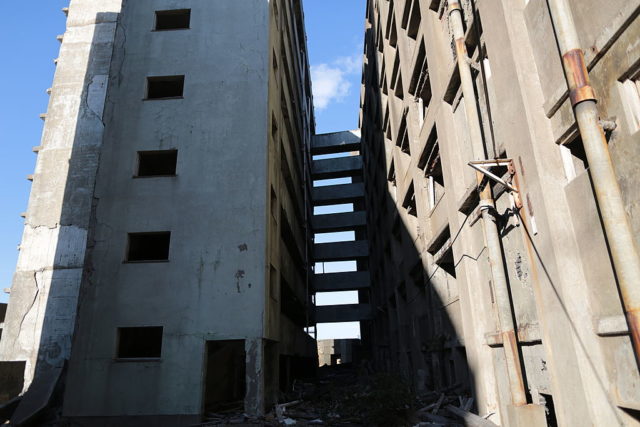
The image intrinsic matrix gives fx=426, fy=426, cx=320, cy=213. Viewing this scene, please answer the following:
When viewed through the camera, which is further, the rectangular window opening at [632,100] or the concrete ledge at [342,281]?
the concrete ledge at [342,281]

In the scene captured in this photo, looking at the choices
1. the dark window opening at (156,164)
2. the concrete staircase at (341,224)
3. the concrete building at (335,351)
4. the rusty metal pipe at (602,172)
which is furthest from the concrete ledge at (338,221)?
the rusty metal pipe at (602,172)

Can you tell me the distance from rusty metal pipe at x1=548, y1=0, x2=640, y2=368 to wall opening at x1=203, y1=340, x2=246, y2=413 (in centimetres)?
1244

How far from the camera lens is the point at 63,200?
55.5 ft

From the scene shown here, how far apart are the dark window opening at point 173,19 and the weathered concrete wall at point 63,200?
11.2 ft

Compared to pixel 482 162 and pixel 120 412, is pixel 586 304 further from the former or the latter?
pixel 120 412

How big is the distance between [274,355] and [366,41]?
25225 millimetres

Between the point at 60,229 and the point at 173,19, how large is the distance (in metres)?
9.35

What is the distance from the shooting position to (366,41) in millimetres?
31875

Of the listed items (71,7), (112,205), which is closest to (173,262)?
(112,205)

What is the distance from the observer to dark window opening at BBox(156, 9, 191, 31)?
53.8ft

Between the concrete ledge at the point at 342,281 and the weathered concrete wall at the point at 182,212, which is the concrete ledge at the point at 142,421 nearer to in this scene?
the weathered concrete wall at the point at 182,212

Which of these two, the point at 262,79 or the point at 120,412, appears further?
the point at 262,79

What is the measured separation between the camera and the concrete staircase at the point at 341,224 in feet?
115

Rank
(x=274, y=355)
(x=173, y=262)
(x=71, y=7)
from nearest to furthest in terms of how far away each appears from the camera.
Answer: (x=173, y=262) → (x=274, y=355) → (x=71, y=7)
